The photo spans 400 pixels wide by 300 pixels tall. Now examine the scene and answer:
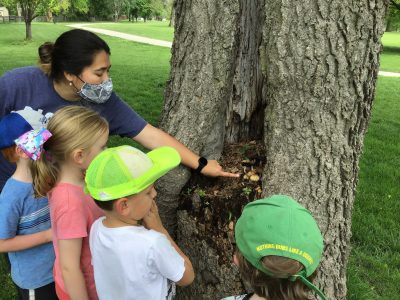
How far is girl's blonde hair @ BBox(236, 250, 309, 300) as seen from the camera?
142 centimetres

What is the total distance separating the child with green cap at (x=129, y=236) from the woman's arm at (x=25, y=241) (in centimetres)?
45

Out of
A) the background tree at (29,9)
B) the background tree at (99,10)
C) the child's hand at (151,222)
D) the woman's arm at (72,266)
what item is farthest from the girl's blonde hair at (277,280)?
the background tree at (99,10)

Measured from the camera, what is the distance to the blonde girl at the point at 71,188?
1.93m

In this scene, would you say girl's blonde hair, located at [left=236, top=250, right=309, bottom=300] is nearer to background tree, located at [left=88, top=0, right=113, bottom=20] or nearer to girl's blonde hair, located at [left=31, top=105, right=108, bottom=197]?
girl's blonde hair, located at [left=31, top=105, right=108, bottom=197]

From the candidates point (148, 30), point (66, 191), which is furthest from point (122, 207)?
point (148, 30)

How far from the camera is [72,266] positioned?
1.94 m

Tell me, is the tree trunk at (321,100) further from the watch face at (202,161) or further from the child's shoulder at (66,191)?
the child's shoulder at (66,191)

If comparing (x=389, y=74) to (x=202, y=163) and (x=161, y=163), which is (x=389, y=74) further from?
(x=161, y=163)

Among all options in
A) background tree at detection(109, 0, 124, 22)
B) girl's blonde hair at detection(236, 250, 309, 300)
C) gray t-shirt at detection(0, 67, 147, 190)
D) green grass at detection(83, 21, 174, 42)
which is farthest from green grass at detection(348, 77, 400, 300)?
background tree at detection(109, 0, 124, 22)

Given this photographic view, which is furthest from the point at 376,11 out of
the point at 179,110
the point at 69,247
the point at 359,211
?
the point at 359,211

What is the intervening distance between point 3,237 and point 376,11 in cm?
206

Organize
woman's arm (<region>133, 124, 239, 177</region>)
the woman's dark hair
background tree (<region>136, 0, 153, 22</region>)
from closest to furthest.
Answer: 1. the woman's dark hair
2. woman's arm (<region>133, 124, 239, 177</region>)
3. background tree (<region>136, 0, 153, 22</region>)

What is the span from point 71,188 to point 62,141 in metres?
0.21

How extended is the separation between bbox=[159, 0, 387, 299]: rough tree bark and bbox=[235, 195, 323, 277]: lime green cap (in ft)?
2.81
